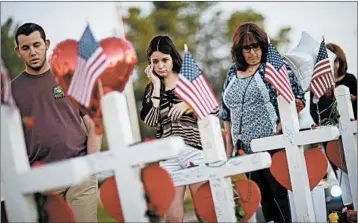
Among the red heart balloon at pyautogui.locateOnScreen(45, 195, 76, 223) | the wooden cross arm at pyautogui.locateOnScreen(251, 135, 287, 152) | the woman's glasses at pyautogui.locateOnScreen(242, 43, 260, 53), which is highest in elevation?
the woman's glasses at pyautogui.locateOnScreen(242, 43, 260, 53)

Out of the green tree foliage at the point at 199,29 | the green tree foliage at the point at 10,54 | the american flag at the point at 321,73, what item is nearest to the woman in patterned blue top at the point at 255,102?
the american flag at the point at 321,73

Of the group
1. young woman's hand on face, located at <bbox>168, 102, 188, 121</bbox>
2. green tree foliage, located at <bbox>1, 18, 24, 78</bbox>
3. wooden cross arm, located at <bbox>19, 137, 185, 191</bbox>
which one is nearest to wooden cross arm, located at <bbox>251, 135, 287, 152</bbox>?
young woman's hand on face, located at <bbox>168, 102, 188, 121</bbox>

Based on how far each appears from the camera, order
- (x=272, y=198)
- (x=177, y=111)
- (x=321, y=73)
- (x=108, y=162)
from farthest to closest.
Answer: (x=272, y=198) → (x=321, y=73) → (x=177, y=111) → (x=108, y=162)

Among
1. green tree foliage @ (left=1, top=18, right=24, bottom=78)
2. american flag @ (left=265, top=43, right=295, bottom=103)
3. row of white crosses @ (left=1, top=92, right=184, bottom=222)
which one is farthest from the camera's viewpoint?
green tree foliage @ (left=1, top=18, right=24, bottom=78)

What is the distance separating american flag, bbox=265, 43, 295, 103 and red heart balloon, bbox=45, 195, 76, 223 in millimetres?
1404

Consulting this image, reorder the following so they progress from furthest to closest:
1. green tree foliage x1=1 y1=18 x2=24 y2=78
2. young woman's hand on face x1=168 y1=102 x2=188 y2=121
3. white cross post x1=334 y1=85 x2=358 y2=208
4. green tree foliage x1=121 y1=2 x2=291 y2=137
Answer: green tree foliage x1=121 y1=2 x2=291 y2=137 → green tree foliage x1=1 y1=18 x2=24 y2=78 → white cross post x1=334 y1=85 x2=358 y2=208 → young woman's hand on face x1=168 y1=102 x2=188 y2=121

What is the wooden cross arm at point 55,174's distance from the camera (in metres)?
2.45

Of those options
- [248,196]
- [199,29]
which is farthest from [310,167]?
[199,29]

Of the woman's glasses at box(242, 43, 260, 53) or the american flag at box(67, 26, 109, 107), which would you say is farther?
the woman's glasses at box(242, 43, 260, 53)

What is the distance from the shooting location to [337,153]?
13.9 ft

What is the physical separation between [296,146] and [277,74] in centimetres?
46

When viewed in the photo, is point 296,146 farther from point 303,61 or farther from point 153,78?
point 153,78

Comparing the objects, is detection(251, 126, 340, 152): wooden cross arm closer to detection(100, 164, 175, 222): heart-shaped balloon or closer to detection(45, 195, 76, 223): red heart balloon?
detection(100, 164, 175, 222): heart-shaped balloon

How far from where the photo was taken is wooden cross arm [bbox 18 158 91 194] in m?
2.45
